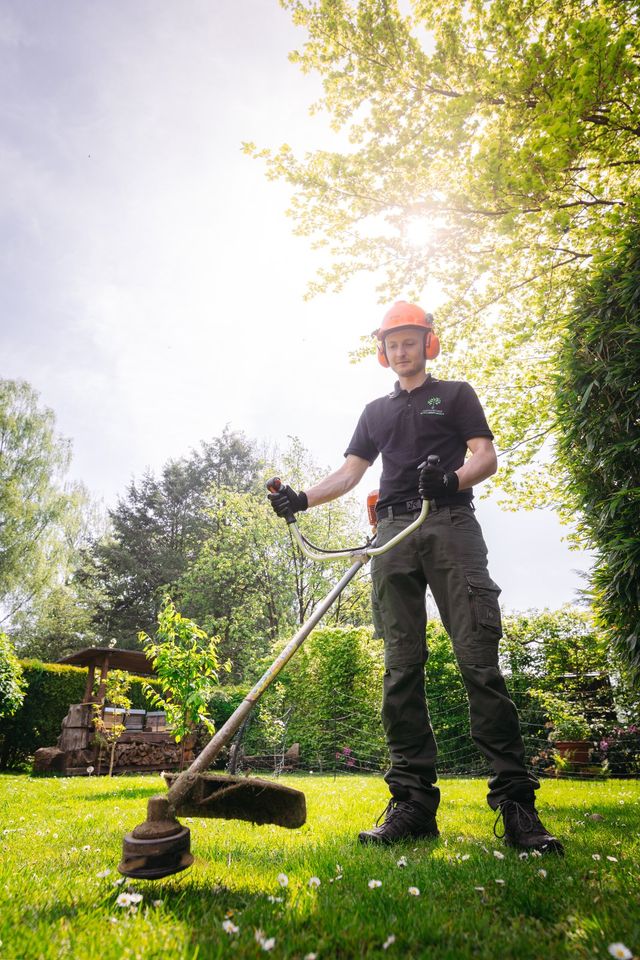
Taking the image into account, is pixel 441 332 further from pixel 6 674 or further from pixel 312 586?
pixel 312 586

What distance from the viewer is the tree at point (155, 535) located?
93.7 feet

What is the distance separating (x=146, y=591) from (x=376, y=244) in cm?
2470

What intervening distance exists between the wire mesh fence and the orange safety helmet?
648 centimetres

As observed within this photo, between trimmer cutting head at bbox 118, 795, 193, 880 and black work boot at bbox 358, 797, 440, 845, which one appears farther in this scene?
black work boot at bbox 358, 797, 440, 845

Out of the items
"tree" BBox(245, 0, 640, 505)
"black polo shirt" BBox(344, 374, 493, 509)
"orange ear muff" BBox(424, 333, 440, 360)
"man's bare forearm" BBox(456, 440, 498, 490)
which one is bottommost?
"man's bare forearm" BBox(456, 440, 498, 490)

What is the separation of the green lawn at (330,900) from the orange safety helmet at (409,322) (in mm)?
2832

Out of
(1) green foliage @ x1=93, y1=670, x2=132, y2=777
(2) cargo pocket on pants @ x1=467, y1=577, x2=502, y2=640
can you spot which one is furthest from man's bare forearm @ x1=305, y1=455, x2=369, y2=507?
(1) green foliage @ x1=93, y1=670, x2=132, y2=777

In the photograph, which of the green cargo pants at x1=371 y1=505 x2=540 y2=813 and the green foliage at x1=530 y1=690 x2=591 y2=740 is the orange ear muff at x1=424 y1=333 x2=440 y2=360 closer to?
the green cargo pants at x1=371 y1=505 x2=540 y2=813

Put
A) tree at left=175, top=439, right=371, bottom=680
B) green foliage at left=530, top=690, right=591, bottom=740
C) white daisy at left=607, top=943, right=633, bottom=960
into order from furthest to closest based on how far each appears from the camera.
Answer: tree at left=175, top=439, right=371, bottom=680, green foliage at left=530, top=690, right=591, bottom=740, white daisy at left=607, top=943, right=633, bottom=960

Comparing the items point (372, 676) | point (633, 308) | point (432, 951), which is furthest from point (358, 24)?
point (372, 676)

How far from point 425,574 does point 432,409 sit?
41.6 inches

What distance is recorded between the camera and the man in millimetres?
2805

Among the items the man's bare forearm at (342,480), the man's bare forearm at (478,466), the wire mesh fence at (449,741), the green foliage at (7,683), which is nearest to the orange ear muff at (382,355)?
Answer: the man's bare forearm at (342,480)

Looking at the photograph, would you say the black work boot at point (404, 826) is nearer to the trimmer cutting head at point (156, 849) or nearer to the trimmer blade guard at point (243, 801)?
the trimmer blade guard at point (243, 801)
